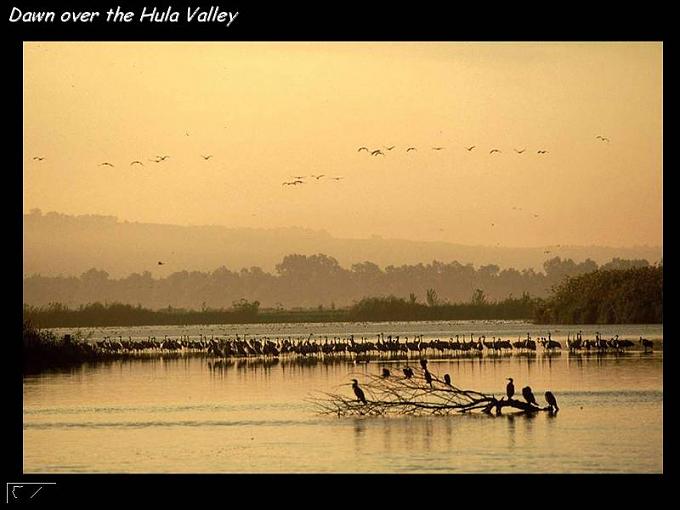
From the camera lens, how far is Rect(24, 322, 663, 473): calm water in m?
18.3

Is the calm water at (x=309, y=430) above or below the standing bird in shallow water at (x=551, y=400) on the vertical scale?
below

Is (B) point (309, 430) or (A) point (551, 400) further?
(A) point (551, 400)

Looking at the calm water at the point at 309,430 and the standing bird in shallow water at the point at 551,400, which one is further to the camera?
the standing bird in shallow water at the point at 551,400

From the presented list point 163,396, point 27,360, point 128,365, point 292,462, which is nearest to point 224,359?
point 128,365

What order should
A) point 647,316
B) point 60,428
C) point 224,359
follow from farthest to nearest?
point 647,316
point 224,359
point 60,428

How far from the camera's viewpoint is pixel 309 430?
843 inches

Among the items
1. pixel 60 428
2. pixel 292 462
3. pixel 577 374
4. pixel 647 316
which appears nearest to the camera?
pixel 292 462

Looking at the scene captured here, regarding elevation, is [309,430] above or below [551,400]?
below

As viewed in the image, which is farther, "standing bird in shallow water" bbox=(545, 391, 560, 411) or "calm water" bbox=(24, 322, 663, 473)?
"standing bird in shallow water" bbox=(545, 391, 560, 411)

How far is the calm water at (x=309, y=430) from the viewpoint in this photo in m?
18.3
